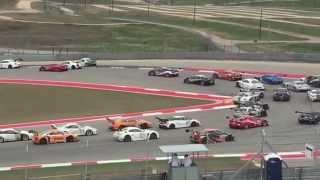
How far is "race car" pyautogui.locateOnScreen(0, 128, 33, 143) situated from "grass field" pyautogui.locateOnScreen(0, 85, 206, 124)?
5708mm

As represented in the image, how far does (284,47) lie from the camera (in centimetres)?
7625

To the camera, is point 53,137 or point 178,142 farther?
point 178,142

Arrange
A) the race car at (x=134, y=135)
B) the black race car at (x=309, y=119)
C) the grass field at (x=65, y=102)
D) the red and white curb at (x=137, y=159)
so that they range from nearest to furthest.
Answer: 1. the red and white curb at (x=137, y=159)
2. the race car at (x=134, y=135)
3. the black race car at (x=309, y=119)
4. the grass field at (x=65, y=102)

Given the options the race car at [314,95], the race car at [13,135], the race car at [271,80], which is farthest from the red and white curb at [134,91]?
the race car at [271,80]

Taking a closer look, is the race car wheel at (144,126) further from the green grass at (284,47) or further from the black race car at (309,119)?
the green grass at (284,47)

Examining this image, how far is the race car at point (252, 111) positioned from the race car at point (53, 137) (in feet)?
35.2

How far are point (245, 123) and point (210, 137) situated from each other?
4409 millimetres

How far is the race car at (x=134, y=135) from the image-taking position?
31953mm

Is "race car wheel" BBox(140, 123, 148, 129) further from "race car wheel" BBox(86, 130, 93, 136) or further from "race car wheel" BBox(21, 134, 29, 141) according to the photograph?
"race car wheel" BBox(21, 134, 29, 141)

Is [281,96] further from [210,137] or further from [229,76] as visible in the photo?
[210,137]

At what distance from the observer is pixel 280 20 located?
105500mm

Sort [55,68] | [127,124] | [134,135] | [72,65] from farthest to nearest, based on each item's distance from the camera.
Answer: [72,65], [55,68], [127,124], [134,135]

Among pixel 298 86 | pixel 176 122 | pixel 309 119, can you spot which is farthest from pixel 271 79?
pixel 176 122

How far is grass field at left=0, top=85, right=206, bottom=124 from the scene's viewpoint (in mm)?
40062
